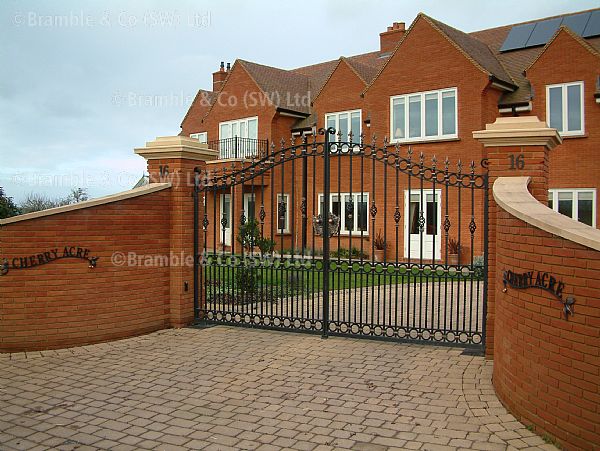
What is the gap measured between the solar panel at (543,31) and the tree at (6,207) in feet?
59.8

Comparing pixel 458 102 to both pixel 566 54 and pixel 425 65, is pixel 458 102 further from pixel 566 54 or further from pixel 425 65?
pixel 566 54

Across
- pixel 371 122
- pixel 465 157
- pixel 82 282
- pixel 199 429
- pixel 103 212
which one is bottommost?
pixel 199 429

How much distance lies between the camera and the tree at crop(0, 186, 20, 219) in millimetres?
12811

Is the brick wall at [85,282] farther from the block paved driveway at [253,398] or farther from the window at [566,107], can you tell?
the window at [566,107]

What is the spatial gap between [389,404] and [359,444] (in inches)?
37.7

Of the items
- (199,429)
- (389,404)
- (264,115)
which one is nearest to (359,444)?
(389,404)

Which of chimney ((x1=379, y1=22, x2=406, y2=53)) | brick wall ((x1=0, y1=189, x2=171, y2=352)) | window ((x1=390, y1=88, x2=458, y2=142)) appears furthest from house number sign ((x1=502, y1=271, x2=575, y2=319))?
chimney ((x1=379, y1=22, x2=406, y2=53))

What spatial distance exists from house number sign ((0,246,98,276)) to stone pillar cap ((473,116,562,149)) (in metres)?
5.11

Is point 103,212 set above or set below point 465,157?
below

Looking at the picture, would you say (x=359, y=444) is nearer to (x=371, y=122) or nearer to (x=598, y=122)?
(x=598, y=122)

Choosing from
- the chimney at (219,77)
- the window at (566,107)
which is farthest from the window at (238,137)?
the window at (566,107)

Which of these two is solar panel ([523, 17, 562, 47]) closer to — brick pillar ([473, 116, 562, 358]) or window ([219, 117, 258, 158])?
window ([219, 117, 258, 158])

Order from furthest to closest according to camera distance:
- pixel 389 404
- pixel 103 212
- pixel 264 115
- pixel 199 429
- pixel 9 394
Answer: pixel 264 115
pixel 103 212
pixel 9 394
pixel 389 404
pixel 199 429

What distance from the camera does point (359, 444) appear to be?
13.9ft
